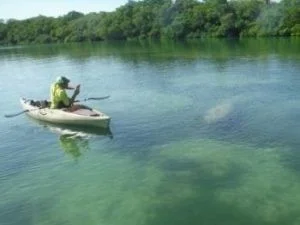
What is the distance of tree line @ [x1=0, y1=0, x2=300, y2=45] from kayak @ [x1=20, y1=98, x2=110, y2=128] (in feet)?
218

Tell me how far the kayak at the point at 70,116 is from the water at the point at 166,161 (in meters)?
0.51

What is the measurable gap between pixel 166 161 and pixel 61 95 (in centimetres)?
919

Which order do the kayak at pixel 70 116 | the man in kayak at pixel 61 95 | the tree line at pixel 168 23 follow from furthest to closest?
the tree line at pixel 168 23, the man in kayak at pixel 61 95, the kayak at pixel 70 116

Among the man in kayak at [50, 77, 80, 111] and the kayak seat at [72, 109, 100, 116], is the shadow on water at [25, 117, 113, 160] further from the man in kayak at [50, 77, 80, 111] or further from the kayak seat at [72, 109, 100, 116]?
the man in kayak at [50, 77, 80, 111]

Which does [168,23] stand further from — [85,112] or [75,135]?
[75,135]

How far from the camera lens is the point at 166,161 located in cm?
1916

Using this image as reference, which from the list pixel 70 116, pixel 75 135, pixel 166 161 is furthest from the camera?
pixel 70 116

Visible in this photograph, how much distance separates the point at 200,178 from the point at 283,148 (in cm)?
480

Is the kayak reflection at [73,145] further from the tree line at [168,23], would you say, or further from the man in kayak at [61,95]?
the tree line at [168,23]

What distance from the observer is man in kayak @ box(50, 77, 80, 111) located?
83.3 feet

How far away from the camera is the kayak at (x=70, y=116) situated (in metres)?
24.0

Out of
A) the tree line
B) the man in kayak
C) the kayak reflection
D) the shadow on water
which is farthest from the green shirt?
the tree line

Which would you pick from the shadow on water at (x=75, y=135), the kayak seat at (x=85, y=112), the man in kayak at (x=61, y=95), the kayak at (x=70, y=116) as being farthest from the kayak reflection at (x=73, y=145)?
the man in kayak at (x=61, y=95)

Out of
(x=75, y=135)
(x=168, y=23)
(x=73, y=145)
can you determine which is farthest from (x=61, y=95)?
(x=168, y=23)
